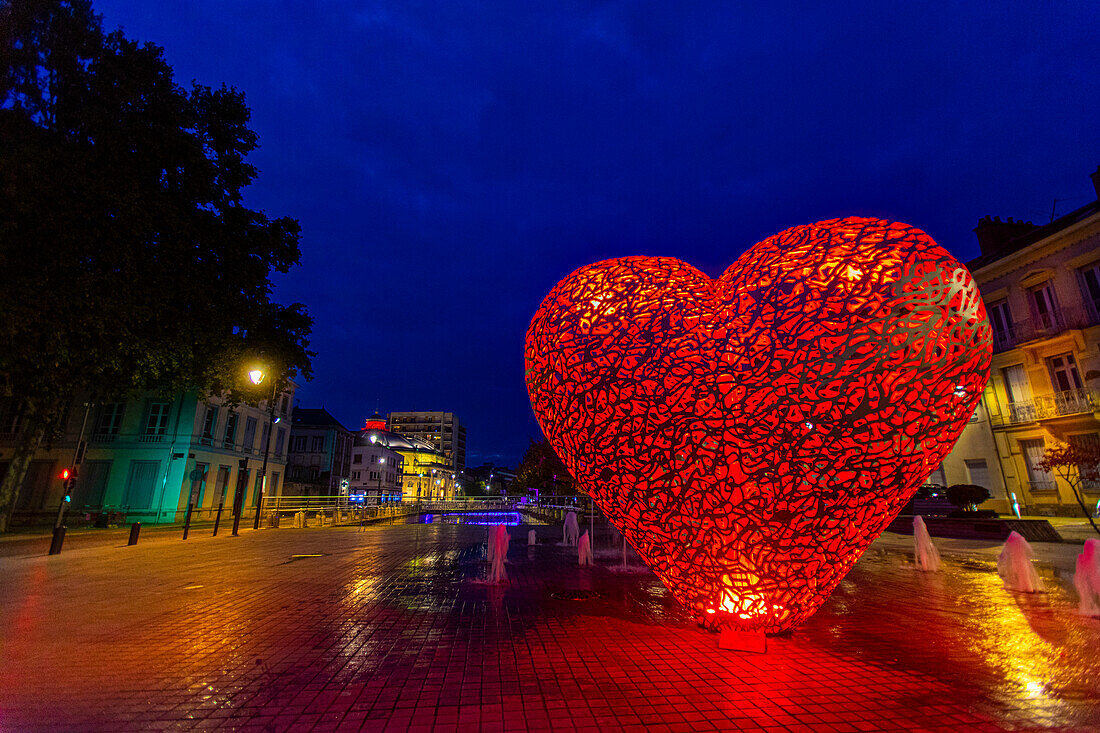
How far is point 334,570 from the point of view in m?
9.11

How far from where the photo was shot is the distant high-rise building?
137 metres

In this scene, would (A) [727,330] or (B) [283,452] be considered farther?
(B) [283,452]

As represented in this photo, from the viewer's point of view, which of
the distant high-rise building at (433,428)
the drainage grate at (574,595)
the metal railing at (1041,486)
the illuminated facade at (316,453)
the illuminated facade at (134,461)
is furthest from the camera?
the distant high-rise building at (433,428)

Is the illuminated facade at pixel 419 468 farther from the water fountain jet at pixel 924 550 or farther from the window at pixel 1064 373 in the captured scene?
the water fountain jet at pixel 924 550

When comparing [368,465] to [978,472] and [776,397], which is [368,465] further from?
[776,397]

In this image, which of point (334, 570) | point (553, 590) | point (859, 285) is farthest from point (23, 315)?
point (859, 285)

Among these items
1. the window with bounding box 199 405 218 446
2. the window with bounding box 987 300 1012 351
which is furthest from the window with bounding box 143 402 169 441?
the window with bounding box 987 300 1012 351

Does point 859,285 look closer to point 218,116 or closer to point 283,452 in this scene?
point 218,116

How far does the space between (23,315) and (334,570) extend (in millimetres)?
10346

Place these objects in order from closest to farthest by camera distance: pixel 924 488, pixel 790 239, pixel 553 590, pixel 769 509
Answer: pixel 769 509 → pixel 790 239 → pixel 553 590 → pixel 924 488

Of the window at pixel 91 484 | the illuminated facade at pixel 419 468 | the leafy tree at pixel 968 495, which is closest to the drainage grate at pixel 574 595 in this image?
the leafy tree at pixel 968 495

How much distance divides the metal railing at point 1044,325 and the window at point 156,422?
40762 millimetres

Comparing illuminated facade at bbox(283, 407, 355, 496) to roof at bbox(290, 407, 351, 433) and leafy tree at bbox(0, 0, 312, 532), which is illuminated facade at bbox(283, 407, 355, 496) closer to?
roof at bbox(290, 407, 351, 433)

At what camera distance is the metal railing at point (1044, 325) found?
59.1 feet
